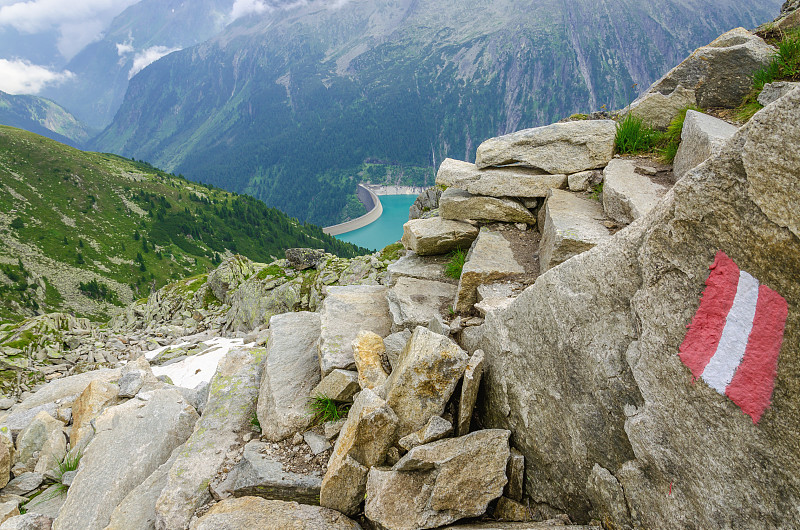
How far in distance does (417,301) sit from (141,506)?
6030 millimetres

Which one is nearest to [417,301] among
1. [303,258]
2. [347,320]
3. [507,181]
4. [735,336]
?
[347,320]

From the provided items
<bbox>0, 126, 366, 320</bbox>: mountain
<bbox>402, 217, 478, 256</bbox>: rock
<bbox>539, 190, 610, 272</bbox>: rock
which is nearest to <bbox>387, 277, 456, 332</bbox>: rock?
<bbox>402, 217, 478, 256</bbox>: rock

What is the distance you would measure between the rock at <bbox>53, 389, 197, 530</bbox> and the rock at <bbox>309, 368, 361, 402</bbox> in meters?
3.86

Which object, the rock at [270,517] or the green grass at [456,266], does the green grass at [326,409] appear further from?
the green grass at [456,266]

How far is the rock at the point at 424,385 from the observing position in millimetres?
5570

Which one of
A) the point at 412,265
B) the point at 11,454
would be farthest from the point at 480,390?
the point at 11,454

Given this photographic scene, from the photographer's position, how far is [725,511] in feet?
10.9

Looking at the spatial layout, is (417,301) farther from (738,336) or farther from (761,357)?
(761,357)

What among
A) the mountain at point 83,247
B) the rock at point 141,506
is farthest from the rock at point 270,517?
the mountain at point 83,247

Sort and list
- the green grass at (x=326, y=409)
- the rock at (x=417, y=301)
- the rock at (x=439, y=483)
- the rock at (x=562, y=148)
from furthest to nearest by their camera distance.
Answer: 1. the rock at (x=562, y=148)
2. the rock at (x=417, y=301)
3. the green grass at (x=326, y=409)
4. the rock at (x=439, y=483)

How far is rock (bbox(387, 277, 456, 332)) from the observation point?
8430mm

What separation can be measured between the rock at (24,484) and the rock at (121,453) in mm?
1673

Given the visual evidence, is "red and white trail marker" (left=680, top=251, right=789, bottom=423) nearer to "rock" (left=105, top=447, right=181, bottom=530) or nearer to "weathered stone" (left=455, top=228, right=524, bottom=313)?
"weathered stone" (left=455, top=228, right=524, bottom=313)

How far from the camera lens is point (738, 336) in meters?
3.25
